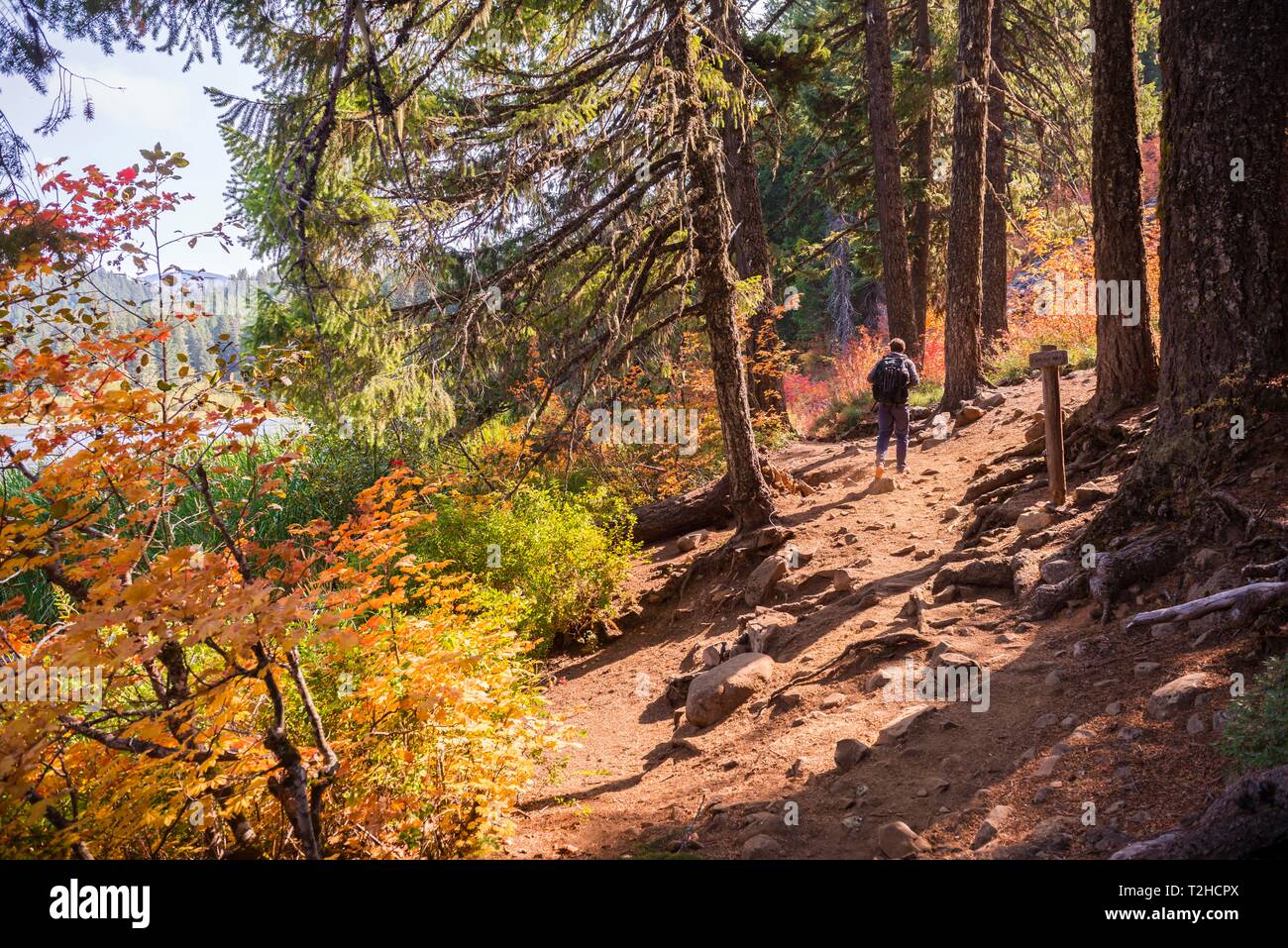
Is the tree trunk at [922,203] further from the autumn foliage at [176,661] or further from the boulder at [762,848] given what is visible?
the autumn foliage at [176,661]

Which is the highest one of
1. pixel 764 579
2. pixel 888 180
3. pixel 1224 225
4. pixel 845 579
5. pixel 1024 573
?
pixel 888 180

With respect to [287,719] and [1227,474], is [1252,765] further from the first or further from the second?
[287,719]

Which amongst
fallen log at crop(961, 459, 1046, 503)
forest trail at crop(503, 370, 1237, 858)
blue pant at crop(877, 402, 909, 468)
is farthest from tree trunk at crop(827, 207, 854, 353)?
forest trail at crop(503, 370, 1237, 858)

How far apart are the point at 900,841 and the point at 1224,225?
434 cm

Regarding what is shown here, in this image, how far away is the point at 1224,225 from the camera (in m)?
5.44

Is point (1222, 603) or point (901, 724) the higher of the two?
point (1222, 603)

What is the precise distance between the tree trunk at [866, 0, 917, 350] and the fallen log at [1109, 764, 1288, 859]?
13.2m

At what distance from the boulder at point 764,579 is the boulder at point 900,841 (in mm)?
4677

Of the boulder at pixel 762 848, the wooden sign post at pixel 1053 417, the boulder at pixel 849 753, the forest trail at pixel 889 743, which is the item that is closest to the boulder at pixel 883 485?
the forest trail at pixel 889 743

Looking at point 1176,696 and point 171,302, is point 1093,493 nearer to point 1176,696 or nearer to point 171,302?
point 1176,696

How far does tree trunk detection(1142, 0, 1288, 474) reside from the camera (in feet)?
17.5

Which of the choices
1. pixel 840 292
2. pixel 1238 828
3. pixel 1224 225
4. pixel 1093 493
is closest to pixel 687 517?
pixel 1093 493
